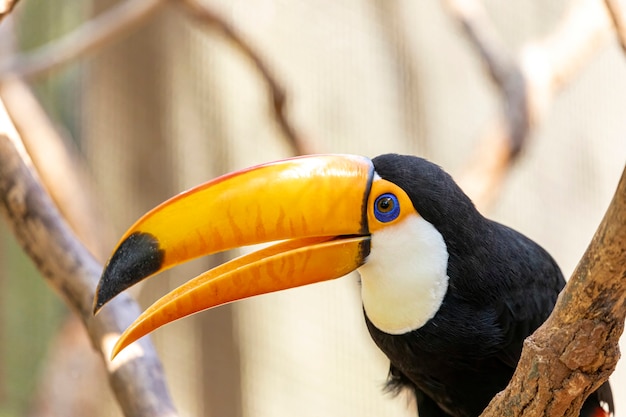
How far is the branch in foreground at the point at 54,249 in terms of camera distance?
177 cm

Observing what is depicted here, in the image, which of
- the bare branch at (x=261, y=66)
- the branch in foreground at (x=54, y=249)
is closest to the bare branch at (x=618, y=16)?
the bare branch at (x=261, y=66)

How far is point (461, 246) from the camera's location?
159 centimetres

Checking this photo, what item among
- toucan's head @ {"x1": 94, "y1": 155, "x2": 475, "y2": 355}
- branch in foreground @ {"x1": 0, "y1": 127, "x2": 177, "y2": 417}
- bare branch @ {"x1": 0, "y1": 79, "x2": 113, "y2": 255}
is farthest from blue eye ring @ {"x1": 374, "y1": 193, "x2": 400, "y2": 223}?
bare branch @ {"x1": 0, "y1": 79, "x2": 113, "y2": 255}

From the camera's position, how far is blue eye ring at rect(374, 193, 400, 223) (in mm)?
1568

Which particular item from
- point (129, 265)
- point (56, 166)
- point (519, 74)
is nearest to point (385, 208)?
point (129, 265)

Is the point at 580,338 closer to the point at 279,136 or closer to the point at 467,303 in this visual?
the point at 467,303

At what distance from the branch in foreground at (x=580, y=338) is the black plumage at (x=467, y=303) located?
0.37 metres

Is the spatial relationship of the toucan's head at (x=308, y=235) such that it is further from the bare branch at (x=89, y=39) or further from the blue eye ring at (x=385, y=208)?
the bare branch at (x=89, y=39)

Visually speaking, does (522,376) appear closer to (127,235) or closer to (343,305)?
(127,235)

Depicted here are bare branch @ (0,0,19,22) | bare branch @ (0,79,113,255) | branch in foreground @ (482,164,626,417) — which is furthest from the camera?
bare branch @ (0,79,113,255)

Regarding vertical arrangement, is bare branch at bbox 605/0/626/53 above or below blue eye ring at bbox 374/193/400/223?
above

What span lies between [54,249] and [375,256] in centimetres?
69

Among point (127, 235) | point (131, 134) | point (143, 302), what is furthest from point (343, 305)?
point (127, 235)

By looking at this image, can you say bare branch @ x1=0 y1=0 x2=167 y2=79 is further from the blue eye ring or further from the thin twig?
the blue eye ring
